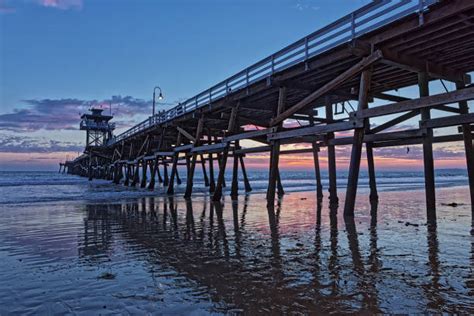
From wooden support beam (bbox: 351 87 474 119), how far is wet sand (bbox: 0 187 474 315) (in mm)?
2939

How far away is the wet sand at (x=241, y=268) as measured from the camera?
3.71m

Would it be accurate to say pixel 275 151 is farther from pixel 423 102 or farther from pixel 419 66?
pixel 423 102

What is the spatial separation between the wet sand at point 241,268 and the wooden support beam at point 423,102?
2939 millimetres

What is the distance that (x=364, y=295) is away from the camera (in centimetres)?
384

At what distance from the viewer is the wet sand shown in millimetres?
3715

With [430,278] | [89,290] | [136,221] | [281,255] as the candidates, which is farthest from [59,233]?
[430,278]

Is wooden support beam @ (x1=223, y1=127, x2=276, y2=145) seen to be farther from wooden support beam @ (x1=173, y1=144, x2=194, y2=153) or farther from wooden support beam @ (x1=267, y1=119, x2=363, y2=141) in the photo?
wooden support beam @ (x1=173, y1=144, x2=194, y2=153)

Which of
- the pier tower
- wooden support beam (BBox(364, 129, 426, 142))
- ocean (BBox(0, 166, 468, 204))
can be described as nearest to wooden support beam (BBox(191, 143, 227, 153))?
ocean (BBox(0, 166, 468, 204))

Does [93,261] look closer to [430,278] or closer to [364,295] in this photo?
[364,295]

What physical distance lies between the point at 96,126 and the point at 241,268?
69.3 meters

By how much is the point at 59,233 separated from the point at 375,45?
9.74 m

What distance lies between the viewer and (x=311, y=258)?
18.2ft

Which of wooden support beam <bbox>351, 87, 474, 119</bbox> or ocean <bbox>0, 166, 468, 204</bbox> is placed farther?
ocean <bbox>0, 166, 468, 204</bbox>

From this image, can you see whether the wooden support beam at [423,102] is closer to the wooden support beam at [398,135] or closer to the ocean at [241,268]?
the wooden support beam at [398,135]
